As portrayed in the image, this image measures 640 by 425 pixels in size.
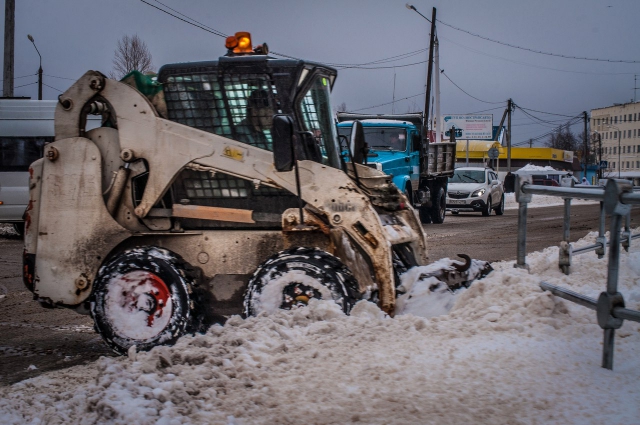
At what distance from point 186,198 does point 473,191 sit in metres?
20.8

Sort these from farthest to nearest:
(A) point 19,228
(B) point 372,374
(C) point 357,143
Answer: (A) point 19,228 < (C) point 357,143 < (B) point 372,374

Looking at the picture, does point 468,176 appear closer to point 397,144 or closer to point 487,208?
point 487,208

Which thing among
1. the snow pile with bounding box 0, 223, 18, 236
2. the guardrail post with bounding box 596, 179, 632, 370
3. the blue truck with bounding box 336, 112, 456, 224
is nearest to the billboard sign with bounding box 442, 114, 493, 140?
the blue truck with bounding box 336, 112, 456, 224

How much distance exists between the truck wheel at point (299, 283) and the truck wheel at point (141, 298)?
0.56m

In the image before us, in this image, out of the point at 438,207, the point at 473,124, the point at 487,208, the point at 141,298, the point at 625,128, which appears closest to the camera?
the point at 141,298

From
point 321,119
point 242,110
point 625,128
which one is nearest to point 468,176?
point 321,119

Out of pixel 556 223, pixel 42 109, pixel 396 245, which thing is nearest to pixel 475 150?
pixel 556 223

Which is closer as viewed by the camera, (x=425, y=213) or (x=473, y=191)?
(x=425, y=213)

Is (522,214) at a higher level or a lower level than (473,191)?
lower

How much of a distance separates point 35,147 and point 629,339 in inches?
596

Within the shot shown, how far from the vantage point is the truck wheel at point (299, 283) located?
16.6ft

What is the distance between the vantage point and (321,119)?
5.94 metres

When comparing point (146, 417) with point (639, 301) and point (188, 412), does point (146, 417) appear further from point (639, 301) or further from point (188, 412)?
point (639, 301)

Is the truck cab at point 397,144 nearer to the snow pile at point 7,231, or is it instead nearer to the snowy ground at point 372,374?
the snow pile at point 7,231
